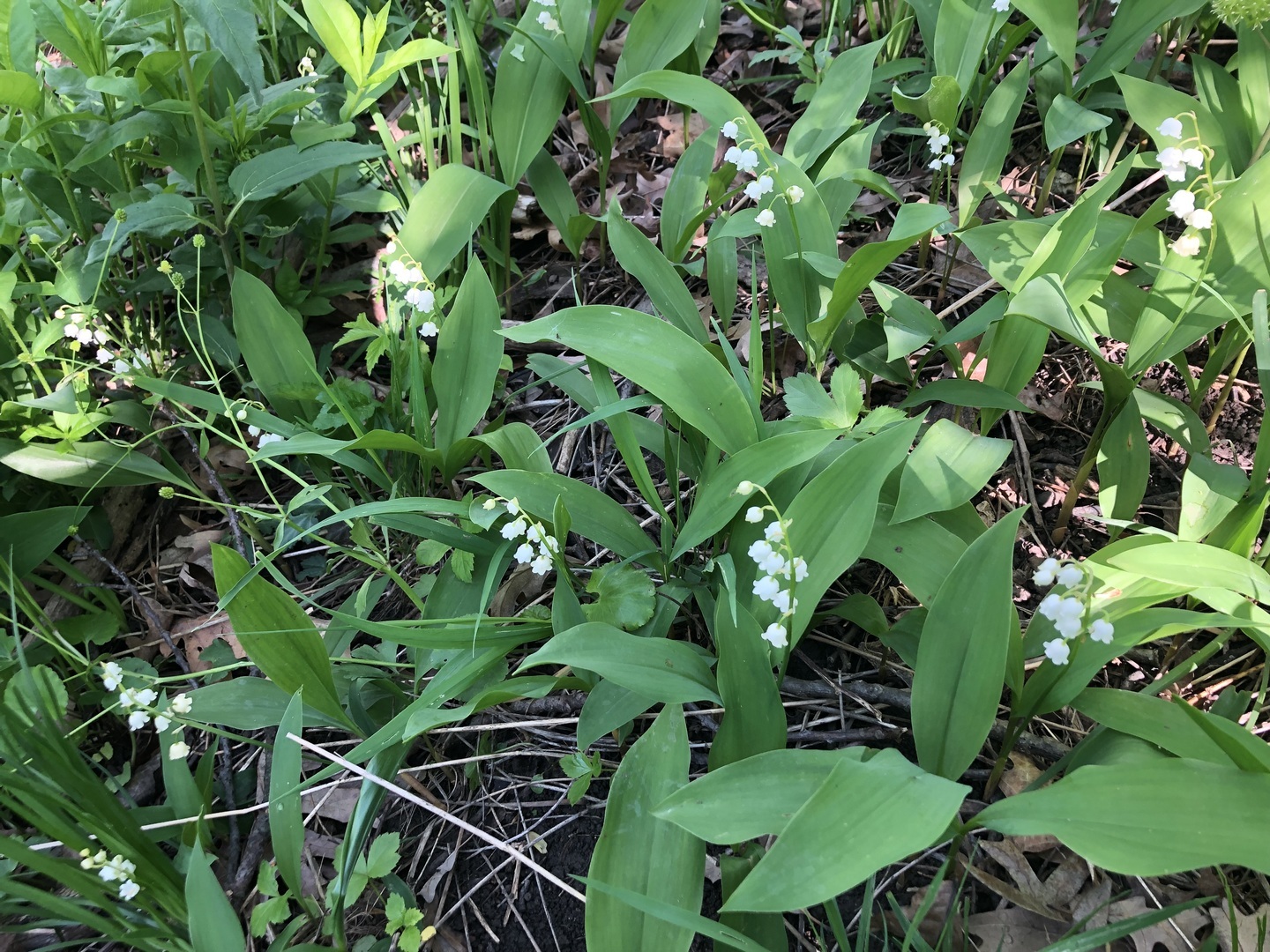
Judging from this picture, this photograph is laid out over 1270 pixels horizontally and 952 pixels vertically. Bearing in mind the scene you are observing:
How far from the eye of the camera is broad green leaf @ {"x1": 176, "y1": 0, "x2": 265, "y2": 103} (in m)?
1.54

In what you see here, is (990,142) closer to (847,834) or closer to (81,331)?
(847,834)

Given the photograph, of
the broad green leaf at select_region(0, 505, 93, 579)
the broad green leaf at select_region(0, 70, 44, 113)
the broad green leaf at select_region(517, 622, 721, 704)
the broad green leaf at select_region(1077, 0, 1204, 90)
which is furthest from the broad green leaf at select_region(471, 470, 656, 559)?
the broad green leaf at select_region(1077, 0, 1204, 90)

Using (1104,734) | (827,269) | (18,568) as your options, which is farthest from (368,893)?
(827,269)

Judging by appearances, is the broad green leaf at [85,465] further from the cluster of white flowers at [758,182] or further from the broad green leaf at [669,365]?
the cluster of white flowers at [758,182]

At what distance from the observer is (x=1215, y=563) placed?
1.23 metres

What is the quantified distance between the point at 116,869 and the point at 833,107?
2115mm

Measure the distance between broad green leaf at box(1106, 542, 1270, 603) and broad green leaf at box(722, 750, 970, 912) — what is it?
1.64ft

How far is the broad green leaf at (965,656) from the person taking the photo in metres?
1.17

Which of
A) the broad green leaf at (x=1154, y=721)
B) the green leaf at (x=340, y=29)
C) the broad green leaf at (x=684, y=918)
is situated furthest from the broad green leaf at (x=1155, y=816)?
the green leaf at (x=340, y=29)

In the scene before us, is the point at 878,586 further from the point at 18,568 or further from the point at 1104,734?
the point at 18,568

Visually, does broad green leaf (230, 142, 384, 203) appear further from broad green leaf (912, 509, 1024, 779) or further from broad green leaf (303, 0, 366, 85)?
broad green leaf (912, 509, 1024, 779)

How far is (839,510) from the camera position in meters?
1.33

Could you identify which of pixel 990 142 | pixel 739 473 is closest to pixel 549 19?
pixel 990 142

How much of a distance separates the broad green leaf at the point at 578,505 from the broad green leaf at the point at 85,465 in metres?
0.80
